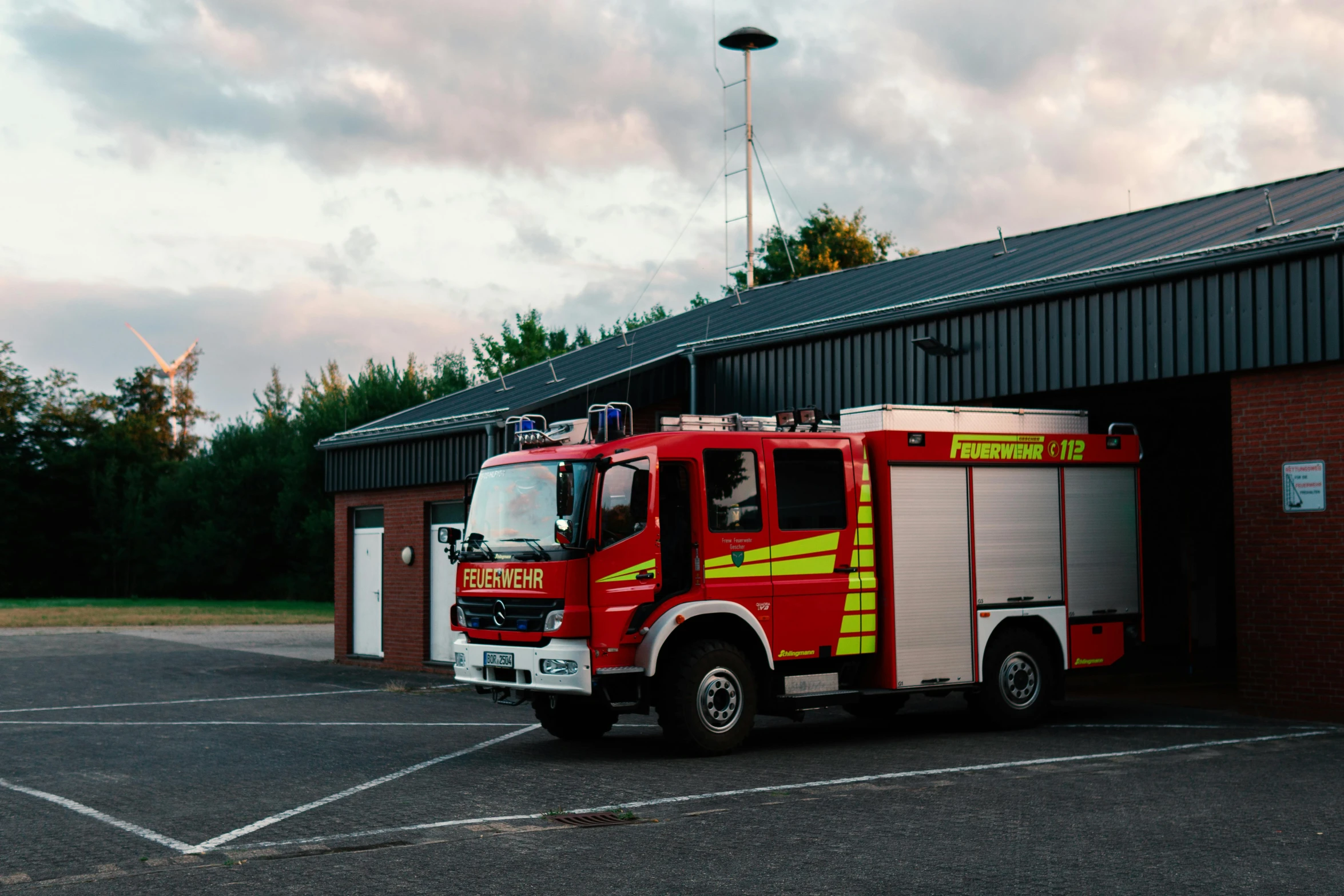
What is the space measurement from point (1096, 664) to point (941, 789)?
4.39 metres

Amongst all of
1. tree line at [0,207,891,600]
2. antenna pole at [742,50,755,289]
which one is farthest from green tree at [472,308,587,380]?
antenna pole at [742,50,755,289]

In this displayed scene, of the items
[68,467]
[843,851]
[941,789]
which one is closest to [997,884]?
[843,851]

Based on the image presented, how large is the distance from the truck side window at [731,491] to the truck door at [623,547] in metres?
0.55

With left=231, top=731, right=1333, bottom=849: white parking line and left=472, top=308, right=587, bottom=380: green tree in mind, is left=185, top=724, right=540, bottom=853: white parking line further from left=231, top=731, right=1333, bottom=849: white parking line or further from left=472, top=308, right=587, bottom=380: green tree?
left=472, top=308, right=587, bottom=380: green tree

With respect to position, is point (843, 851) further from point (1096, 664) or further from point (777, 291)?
point (777, 291)

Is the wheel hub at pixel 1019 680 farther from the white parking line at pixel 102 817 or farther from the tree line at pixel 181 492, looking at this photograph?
the tree line at pixel 181 492

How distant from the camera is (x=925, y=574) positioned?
12.5m

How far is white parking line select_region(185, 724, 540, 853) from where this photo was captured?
8109 mm

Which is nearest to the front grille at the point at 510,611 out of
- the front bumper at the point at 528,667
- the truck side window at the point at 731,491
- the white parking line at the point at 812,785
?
the front bumper at the point at 528,667

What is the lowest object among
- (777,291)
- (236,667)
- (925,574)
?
(236,667)

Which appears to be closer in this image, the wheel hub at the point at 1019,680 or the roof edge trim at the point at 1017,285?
the wheel hub at the point at 1019,680

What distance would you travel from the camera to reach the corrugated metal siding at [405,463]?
2086 cm

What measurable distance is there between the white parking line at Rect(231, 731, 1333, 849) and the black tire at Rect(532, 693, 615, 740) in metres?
3.13

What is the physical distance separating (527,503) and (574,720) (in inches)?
97.1
